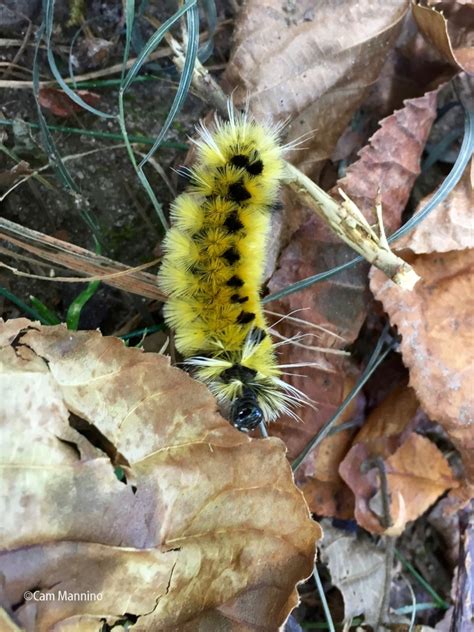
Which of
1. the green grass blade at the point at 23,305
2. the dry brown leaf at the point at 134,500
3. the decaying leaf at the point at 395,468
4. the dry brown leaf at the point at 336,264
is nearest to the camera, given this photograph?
the dry brown leaf at the point at 134,500

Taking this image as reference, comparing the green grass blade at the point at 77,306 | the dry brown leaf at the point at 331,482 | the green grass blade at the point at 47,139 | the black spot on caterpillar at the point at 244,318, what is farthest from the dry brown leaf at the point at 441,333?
the green grass blade at the point at 47,139

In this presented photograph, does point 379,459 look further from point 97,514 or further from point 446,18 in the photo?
point 446,18

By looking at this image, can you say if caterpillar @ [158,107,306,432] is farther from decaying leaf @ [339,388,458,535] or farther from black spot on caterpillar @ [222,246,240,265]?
decaying leaf @ [339,388,458,535]

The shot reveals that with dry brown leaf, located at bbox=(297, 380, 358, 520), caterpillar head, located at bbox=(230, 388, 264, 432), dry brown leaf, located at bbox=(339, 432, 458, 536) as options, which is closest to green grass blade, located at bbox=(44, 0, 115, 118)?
caterpillar head, located at bbox=(230, 388, 264, 432)

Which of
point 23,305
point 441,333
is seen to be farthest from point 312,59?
point 23,305

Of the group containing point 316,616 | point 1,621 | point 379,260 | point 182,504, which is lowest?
point 316,616

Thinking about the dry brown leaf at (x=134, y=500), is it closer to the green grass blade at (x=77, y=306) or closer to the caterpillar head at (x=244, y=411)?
the caterpillar head at (x=244, y=411)

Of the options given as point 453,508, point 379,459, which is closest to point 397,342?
point 379,459
